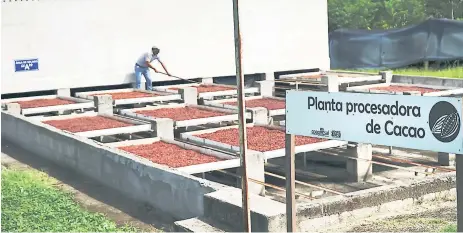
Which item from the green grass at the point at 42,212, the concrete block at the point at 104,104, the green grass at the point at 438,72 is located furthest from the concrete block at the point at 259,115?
the green grass at the point at 438,72

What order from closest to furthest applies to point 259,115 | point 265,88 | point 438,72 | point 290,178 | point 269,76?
point 290,178, point 259,115, point 265,88, point 269,76, point 438,72

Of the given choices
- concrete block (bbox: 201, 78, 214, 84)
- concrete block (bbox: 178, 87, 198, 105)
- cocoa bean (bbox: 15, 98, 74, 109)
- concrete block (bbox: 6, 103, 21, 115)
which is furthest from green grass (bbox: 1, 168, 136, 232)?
concrete block (bbox: 201, 78, 214, 84)

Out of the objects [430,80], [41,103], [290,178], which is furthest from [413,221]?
[430,80]

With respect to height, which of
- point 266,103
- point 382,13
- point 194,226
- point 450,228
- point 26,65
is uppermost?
point 382,13

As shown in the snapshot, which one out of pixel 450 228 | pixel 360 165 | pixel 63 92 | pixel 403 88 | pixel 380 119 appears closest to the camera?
pixel 380 119

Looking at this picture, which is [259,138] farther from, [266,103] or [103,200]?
[266,103]

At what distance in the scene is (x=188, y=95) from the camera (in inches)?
703

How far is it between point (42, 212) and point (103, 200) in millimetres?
1544

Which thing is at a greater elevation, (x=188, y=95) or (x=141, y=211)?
(x=188, y=95)

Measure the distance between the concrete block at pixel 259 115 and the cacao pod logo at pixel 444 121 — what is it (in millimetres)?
8751

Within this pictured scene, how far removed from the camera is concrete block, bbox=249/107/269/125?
14.5m

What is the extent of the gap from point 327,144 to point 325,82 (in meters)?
A: 7.95

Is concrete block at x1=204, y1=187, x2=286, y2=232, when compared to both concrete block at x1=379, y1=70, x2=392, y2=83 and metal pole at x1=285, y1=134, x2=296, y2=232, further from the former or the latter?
concrete block at x1=379, y1=70, x2=392, y2=83

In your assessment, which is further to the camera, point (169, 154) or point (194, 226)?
point (169, 154)
